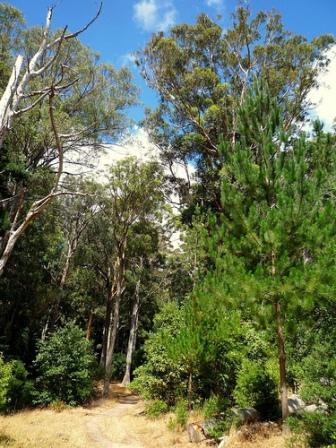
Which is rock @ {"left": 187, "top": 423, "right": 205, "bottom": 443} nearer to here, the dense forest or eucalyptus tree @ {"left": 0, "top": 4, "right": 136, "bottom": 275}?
the dense forest

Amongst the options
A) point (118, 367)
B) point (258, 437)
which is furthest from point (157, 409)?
point (118, 367)

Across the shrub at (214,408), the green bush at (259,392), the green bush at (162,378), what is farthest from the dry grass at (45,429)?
the green bush at (259,392)

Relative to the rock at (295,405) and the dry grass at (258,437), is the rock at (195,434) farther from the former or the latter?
the rock at (295,405)

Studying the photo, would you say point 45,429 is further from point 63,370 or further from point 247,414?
point 247,414

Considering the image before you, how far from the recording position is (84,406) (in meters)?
15.0

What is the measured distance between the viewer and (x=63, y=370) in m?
14.2

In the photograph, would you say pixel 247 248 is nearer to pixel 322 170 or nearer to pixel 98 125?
pixel 322 170

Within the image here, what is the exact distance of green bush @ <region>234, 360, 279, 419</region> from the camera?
900cm

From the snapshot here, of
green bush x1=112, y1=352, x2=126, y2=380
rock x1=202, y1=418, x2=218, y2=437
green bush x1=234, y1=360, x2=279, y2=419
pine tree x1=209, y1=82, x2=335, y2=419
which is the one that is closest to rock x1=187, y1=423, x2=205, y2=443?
rock x1=202, y1=418, x2=218, y2=437

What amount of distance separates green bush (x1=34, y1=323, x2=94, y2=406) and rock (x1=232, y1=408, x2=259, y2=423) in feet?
25.8

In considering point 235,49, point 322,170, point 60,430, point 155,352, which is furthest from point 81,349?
point 235,49

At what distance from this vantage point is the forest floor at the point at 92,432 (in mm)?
8281

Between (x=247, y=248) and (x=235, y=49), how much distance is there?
13.7 metres

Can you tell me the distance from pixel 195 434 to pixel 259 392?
1.92 meters
